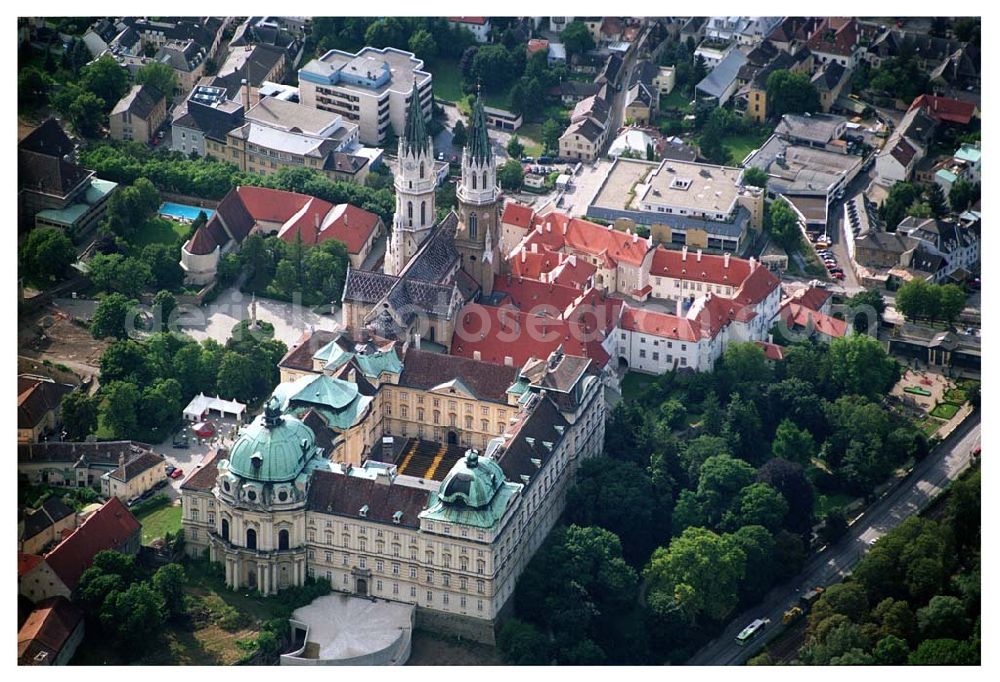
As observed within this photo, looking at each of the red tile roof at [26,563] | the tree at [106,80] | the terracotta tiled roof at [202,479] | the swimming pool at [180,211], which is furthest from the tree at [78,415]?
the tree at [106,80]

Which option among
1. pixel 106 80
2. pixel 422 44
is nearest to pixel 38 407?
pixel 106 80

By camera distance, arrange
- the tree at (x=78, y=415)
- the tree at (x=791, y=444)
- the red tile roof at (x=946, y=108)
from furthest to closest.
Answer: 1. the red tile roof at (x=946, y=108)
2. the tree at (x=791, y=444)
3. the tree at (x=78, y=415)

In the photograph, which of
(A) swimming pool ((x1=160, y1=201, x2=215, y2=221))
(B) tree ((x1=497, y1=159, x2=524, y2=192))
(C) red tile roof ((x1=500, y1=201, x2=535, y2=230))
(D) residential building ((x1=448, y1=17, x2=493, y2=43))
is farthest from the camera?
(D) residential building ((x1=448, y1=17, x2=493, y2=43))

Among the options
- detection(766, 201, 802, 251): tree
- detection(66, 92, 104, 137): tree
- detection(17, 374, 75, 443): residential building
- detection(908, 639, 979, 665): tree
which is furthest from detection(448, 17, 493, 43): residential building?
detection(908, 639, 979, 665): tree

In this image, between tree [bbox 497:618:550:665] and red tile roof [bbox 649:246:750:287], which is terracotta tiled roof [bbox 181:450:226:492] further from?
red tile roof [bbox 649:246:750:287]

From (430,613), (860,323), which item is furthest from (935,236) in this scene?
(430,613)

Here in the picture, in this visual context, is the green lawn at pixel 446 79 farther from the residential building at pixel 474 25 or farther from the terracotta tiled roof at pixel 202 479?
the terracotta tiled roof at pixel 202 479
